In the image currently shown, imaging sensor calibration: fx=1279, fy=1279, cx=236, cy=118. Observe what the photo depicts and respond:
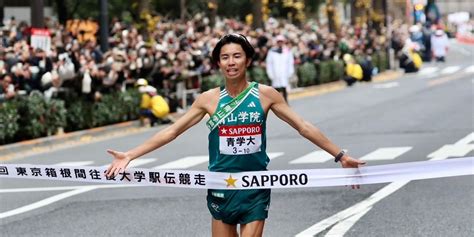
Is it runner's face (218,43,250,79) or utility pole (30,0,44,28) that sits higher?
runner's face (218,43,250,79)

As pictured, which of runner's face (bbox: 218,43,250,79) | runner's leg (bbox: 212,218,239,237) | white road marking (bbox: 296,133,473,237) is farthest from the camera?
white road marking (bbox: 296,133,473,237)

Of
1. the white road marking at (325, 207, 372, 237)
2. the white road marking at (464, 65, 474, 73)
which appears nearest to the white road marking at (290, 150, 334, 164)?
the white road marking at (325, 207, 372, 237)

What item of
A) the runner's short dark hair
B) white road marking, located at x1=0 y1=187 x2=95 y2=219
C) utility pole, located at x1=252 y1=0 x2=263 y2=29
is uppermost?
the runner's short dark hair

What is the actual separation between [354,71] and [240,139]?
136 feet

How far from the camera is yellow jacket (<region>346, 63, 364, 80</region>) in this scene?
47938mm

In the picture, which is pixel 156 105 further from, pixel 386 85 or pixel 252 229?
pixel 252 229

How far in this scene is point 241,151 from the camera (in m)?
7.57

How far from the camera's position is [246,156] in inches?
300

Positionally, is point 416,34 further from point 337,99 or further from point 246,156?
point 246,156

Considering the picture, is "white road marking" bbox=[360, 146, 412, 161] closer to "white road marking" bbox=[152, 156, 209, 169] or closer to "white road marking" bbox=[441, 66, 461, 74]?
"white road marking" bbox=[152, 156, 209, 169]

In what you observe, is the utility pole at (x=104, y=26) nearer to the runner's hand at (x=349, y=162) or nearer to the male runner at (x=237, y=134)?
the male runner at (x=237, y=134)

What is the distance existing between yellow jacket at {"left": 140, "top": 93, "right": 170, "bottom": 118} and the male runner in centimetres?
2142

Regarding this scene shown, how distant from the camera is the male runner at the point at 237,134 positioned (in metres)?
7.54

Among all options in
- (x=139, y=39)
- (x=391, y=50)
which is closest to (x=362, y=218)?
(x=139, y=39)
